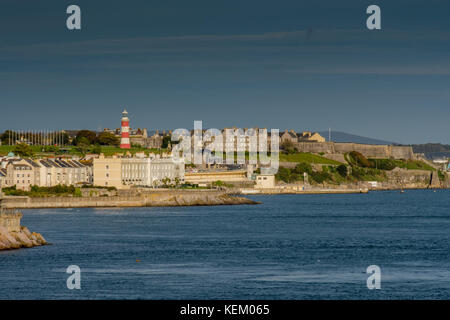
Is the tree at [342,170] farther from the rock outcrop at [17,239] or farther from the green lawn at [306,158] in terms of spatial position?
the rock outcrop at [17,239]

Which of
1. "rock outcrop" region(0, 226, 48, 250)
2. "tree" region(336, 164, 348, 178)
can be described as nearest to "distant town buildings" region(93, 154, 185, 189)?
"rock outcrop" region(0, 226, 48, 250)

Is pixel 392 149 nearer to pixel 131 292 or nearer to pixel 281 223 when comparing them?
pixel 281 223

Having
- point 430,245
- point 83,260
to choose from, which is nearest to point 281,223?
point 430,245

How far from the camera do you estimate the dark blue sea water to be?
23.5 metres

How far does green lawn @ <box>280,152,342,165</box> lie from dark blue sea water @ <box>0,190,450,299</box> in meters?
99.1

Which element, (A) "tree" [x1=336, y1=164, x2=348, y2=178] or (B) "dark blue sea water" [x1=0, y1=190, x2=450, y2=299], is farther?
(A) "tree" [x1=336, y1=164, x2=348, y2=178]

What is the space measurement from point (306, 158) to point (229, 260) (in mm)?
127414

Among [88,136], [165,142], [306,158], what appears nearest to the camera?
[88,136]

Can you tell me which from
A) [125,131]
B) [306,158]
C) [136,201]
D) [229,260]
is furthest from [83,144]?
[229,260]

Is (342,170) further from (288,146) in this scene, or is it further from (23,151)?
(23,151)

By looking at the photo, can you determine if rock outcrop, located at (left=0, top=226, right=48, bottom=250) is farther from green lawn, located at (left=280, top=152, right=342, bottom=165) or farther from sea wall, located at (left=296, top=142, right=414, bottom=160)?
sea wall, located at (left=296, top=142, right=414, bottom=160)

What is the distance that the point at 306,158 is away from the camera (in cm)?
15762

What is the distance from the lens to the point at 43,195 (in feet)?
238

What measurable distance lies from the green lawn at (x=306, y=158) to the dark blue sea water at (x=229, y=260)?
99.1 m
